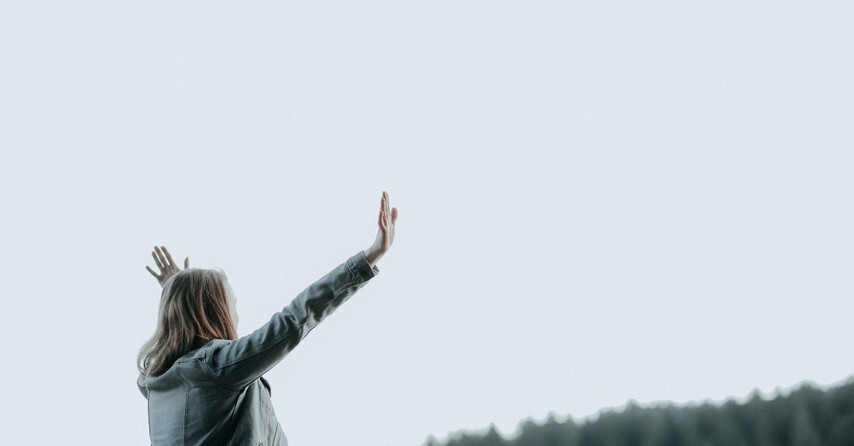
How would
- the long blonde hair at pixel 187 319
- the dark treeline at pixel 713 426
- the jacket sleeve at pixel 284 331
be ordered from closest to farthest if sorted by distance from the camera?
the jacket sleeve at pixel 284 331, the long blonde hair at pixel 187 319, the dark treeline at pixel 713 426

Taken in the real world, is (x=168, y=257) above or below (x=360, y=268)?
above

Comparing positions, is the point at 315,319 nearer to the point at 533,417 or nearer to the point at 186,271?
the point at 186,271

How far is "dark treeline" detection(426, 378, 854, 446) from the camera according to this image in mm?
1797

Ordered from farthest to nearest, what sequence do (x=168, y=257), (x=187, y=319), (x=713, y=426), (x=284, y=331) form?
(x=713, y=426)
(x=168, y=257)
(x=187, y=319)
(x=284, y=331)

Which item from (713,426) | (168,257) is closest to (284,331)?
(168,257)

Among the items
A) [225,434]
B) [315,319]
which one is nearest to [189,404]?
[225,434]

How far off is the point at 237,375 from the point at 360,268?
195mm

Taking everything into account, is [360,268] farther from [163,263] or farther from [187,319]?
[163,263]

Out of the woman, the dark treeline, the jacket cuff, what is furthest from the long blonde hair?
the dark treeline

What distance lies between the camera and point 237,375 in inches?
37.0

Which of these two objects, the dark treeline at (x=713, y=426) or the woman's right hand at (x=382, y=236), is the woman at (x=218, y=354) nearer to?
the woman's right hand at (x=382, y=236)

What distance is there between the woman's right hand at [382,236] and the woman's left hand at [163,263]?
48 cm

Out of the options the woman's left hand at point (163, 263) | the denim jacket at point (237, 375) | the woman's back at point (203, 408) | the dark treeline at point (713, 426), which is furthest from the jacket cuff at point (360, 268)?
the dark treeline at point (713, 426)

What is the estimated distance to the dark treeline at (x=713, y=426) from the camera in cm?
180
